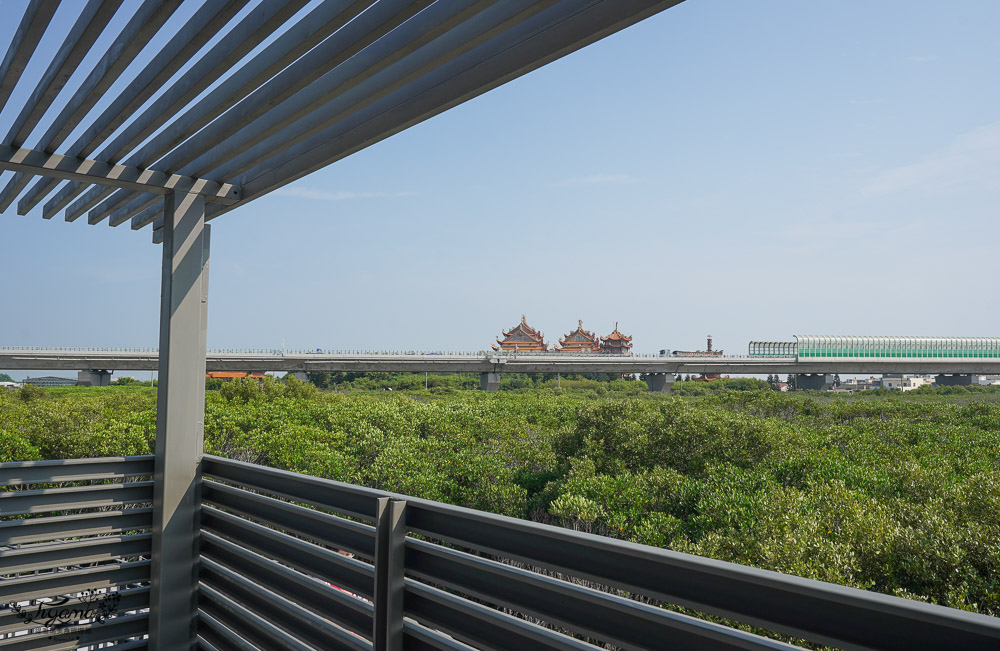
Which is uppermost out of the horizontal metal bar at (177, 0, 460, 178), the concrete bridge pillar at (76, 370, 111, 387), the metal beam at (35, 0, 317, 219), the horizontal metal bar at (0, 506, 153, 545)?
the metal beam at (35, 0, 317, 219)

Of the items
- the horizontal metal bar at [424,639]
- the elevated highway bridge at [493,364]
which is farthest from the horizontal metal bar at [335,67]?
the elevated highway bridge at [493,364]

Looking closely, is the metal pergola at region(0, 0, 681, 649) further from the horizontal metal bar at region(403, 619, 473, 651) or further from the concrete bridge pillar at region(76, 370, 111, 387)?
the concrete bridge pillar at region(76, 370, 111, 387)

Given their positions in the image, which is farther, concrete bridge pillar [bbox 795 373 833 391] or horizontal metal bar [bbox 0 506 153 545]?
concrete bridge pillar [bbox 795 373 833 391]

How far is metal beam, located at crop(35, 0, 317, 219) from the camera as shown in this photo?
Answer: 178 centimetres

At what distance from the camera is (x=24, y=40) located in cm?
204

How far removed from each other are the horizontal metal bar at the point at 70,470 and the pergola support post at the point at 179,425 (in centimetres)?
11

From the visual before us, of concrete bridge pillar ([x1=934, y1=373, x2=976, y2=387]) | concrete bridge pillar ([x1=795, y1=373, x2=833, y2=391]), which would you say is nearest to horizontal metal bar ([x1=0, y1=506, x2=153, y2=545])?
concrete bridge pillar ([x1=795, y1=373, x2=833, y2=391])

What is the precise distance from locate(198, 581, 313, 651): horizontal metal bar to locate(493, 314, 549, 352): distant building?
2821 inches

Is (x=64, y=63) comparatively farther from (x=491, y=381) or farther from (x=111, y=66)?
(x=491, y=381)

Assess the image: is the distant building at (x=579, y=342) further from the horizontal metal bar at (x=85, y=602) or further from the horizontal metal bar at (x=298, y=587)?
the horizontal metal bar at (x=298, y=587)

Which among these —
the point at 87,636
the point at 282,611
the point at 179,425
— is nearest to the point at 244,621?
the point at 282,611

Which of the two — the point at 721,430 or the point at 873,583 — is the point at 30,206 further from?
the point at 721,430

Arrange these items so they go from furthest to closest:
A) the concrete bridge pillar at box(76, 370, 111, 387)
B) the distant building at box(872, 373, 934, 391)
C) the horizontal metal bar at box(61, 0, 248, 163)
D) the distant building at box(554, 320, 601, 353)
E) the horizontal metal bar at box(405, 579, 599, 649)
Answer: the distant building at box(554, 320, 601, 353) < the distant building at box(872, 373, 934, 391) < the concrete bridge pillar at box(76, 370, 111, 387) < the horizontal metal bar at box(61, 0, 248, 163) < the horizontal metal bar at box(405, 579, 599, 649)

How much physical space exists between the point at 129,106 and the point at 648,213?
3572cm
